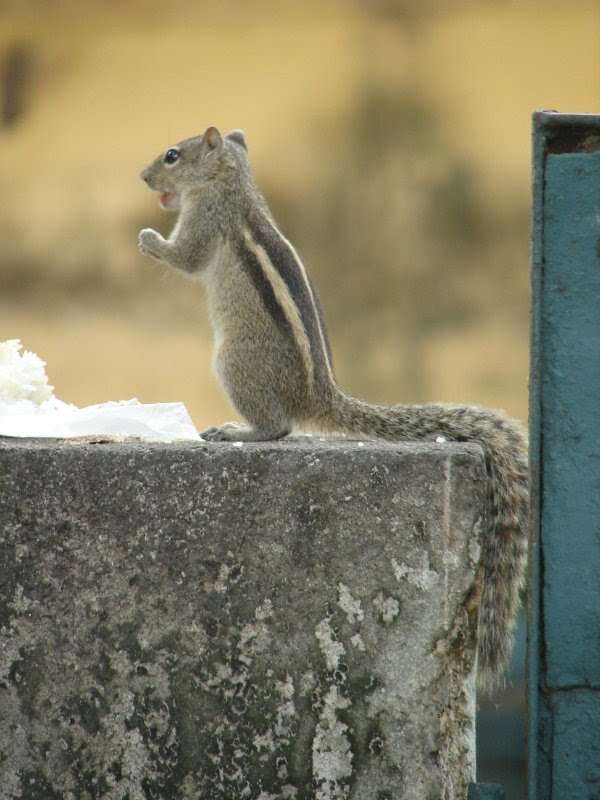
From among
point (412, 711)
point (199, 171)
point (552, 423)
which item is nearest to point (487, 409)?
point (552, 423)

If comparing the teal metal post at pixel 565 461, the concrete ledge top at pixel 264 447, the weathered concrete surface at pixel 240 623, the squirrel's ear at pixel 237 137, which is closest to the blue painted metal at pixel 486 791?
the weathered concrete surface at pixel 240 623

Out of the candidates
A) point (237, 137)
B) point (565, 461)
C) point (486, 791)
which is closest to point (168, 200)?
point (237, 137)

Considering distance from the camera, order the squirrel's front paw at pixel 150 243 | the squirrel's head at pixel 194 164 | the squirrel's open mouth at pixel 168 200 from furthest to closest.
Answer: the squirrel's open mouth at pixel 168 200, the squirrel's head at pixel 194 164, the squirrel's front paw at pixel 150 243

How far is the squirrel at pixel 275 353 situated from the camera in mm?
2480

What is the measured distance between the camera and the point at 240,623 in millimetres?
2109

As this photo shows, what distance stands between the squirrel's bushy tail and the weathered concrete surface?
0.93ft

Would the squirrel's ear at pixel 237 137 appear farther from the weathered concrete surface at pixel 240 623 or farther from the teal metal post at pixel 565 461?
the weathered concrete surface at pixel 240 623

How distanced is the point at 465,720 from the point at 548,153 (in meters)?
1.01

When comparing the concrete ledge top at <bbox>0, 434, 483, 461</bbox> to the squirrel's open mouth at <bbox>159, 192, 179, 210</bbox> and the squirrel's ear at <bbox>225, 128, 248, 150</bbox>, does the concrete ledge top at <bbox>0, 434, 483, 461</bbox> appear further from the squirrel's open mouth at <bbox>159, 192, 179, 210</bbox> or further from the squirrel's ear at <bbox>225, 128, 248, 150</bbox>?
the squirrel's ear at <bbox>225, 128, 248, 150</bbox>

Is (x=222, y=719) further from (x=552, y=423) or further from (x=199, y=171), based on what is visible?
(x=199, y=171)

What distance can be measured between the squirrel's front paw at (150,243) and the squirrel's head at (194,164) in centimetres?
20

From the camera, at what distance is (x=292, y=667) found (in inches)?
82.6

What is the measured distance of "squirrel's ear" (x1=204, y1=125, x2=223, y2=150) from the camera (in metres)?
3.82

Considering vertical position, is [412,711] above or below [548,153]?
below
